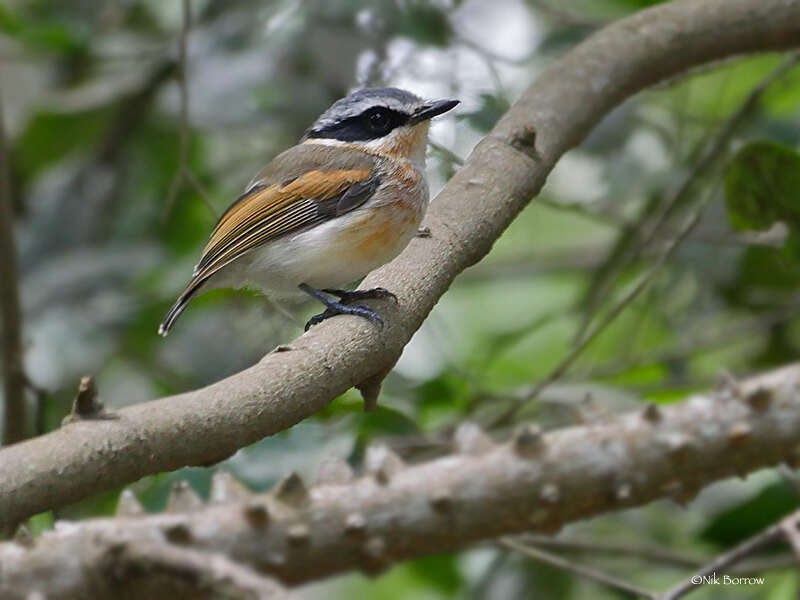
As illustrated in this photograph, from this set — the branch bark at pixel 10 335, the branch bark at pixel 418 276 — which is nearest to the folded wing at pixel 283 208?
the branch bark at pixel 418 276

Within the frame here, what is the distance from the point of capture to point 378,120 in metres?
3.82

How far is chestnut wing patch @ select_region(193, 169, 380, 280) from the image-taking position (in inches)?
137

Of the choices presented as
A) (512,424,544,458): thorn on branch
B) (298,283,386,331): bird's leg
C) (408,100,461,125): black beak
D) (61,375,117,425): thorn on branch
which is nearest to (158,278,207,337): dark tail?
(298,283,386,331): bird's leg

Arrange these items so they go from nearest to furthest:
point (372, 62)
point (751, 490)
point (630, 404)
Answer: point (630, 404)
point (751, 490)
point (372, 62)

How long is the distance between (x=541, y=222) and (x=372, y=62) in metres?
2.79

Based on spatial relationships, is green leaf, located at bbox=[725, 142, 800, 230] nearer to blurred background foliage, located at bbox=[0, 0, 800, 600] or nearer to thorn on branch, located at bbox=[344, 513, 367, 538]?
blurred background foliage, located at bbox=[0, 0, 800, 600]

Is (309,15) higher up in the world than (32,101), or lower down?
lower down

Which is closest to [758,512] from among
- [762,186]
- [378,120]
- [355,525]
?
[762,186]

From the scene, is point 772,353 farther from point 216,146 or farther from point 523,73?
point 216,146

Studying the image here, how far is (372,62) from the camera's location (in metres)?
4.85

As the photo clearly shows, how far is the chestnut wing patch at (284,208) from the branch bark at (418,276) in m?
0.44

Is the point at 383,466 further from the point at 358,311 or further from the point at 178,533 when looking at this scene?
the point at 358,311

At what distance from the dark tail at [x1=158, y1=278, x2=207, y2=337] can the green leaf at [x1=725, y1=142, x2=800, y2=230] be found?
1878 millimetres

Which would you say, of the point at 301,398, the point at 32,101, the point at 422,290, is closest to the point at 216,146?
the point at 32,101
